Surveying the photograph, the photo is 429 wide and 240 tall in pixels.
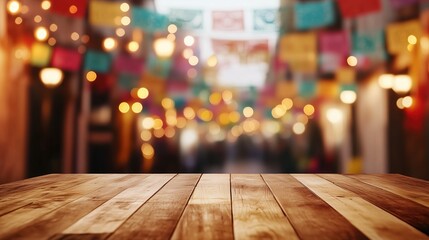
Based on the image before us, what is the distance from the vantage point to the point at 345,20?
23.6ft

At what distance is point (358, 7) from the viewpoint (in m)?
4.31

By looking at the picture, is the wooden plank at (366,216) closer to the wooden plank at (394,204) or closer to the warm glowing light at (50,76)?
the wooden plank at (394,204)

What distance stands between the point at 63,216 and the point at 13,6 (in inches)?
128

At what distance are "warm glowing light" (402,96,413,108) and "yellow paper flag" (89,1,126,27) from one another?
3.44 metres

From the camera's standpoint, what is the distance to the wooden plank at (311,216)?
4.32 feet

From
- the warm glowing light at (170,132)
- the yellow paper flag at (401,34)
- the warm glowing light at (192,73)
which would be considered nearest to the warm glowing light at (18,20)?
the yellow paper flag at (401,34)

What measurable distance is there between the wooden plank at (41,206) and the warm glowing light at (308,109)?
7.70 metres

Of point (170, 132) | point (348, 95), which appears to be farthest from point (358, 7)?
point (170, 132)

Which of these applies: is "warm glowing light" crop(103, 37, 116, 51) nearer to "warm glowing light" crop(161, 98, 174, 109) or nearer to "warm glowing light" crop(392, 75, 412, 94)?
"warm glowing light" crop(161, 98, 174, 109)

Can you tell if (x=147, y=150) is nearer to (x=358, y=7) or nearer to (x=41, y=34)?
(x=41, y=34)

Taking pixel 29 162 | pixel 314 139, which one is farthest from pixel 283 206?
pixel 314 139

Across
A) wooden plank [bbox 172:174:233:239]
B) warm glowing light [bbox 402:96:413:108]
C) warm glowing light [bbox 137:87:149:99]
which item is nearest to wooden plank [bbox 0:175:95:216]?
wooden plank [bbox 172:174:233:239]

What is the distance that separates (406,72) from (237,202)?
4001 mm

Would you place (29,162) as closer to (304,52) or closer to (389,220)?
(304,52)
